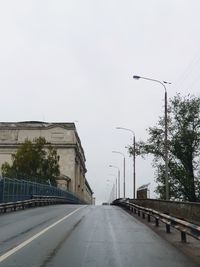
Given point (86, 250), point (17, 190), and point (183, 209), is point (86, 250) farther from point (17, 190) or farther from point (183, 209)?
point (17, 190)

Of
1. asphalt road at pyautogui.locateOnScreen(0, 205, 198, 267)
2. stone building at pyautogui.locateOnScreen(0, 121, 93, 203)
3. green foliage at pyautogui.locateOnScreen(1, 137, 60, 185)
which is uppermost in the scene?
stone building at pyautogui.locateOnScreen(0, 121, 93, 203)

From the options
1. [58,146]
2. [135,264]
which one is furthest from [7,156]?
[135,264]

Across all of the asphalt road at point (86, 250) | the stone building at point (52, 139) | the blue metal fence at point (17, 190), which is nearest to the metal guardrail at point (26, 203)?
the blue metal fence at point (17, 190)

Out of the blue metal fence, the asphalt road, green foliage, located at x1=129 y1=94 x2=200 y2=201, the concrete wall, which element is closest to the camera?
the asphalt road

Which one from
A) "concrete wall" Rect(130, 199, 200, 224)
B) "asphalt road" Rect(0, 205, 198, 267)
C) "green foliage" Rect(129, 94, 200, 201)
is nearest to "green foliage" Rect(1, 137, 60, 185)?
"green foliage" Rect(129, 94, 200, 201)

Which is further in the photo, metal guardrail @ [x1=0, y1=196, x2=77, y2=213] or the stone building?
the stone building

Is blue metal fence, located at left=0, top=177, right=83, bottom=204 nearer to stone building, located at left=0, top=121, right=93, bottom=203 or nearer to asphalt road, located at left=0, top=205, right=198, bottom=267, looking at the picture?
asphalt road, located at left=0, top=205, right=198, bottom=267

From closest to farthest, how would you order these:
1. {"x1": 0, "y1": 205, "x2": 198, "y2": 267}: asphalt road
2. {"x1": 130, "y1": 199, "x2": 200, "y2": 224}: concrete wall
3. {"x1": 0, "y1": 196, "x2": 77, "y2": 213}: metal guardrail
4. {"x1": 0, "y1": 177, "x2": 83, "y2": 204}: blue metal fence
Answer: {"x1": 0, "y1": 205, "x2": 198, "y2": 267}: asphalt road
{"x1": 130, "y1": 199, "x2": 200, "y2": 224}: concrete wall
{"x1": 0, "y1": 196, "x2": 77, "y2": 213}: metal guardrail
{"x1": 0, "y1": 177, "x2": 83, "y2": 204}: blue metal fence

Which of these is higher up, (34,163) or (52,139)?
(52,139)

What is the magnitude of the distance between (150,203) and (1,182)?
1137cm

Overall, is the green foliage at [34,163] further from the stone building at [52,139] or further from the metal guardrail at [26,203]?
the stone building at [52,139]

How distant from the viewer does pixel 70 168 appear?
131m

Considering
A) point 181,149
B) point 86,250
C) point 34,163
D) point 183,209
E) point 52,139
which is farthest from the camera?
point 52,139

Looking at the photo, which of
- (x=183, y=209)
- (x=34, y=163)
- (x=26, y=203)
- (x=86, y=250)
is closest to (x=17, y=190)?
(x=26, y=203)
